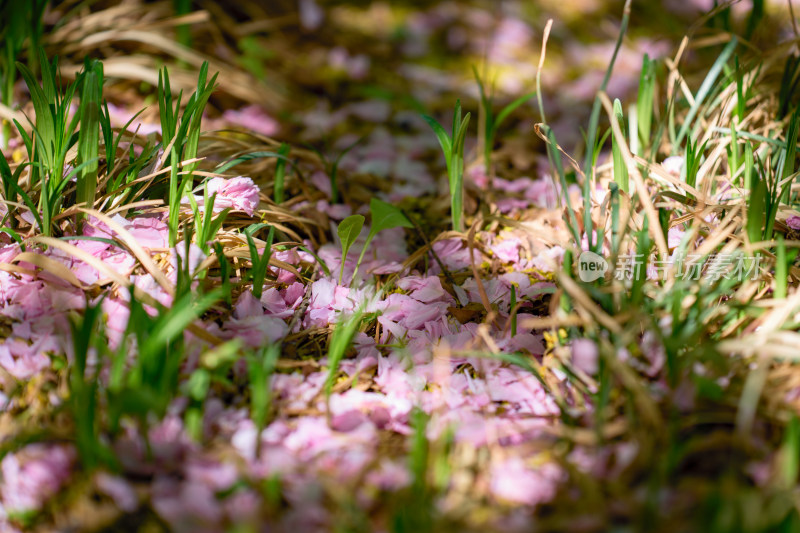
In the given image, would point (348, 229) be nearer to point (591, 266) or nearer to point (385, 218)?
point (385, 218)

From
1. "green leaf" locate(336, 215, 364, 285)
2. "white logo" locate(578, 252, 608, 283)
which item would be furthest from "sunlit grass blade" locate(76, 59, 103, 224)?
"white logo" locate(578, 252, 608, 283)

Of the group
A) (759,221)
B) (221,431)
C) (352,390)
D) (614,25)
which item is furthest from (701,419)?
(614,25)

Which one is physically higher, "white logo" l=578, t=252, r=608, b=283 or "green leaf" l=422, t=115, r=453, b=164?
"green leaf" l=422, t=115, r=453, b=164

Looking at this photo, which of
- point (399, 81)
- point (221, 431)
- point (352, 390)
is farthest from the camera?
point (399, 81)

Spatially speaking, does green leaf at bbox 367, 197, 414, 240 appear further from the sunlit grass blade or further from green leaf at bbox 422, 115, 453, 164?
the sunlit grass blade

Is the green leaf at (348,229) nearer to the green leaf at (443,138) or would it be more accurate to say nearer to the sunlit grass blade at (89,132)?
the green leaf at (443,138)

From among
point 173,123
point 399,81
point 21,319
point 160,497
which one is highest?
point 399,81

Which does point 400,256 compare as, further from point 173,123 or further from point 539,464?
point 539,464

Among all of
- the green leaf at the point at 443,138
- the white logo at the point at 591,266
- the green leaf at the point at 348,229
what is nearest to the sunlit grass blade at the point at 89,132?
the green leaf at the point at 348,229

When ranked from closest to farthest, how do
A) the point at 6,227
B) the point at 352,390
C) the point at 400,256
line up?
the point at 352,390 < the point at 6,227 < the point at 400,256
